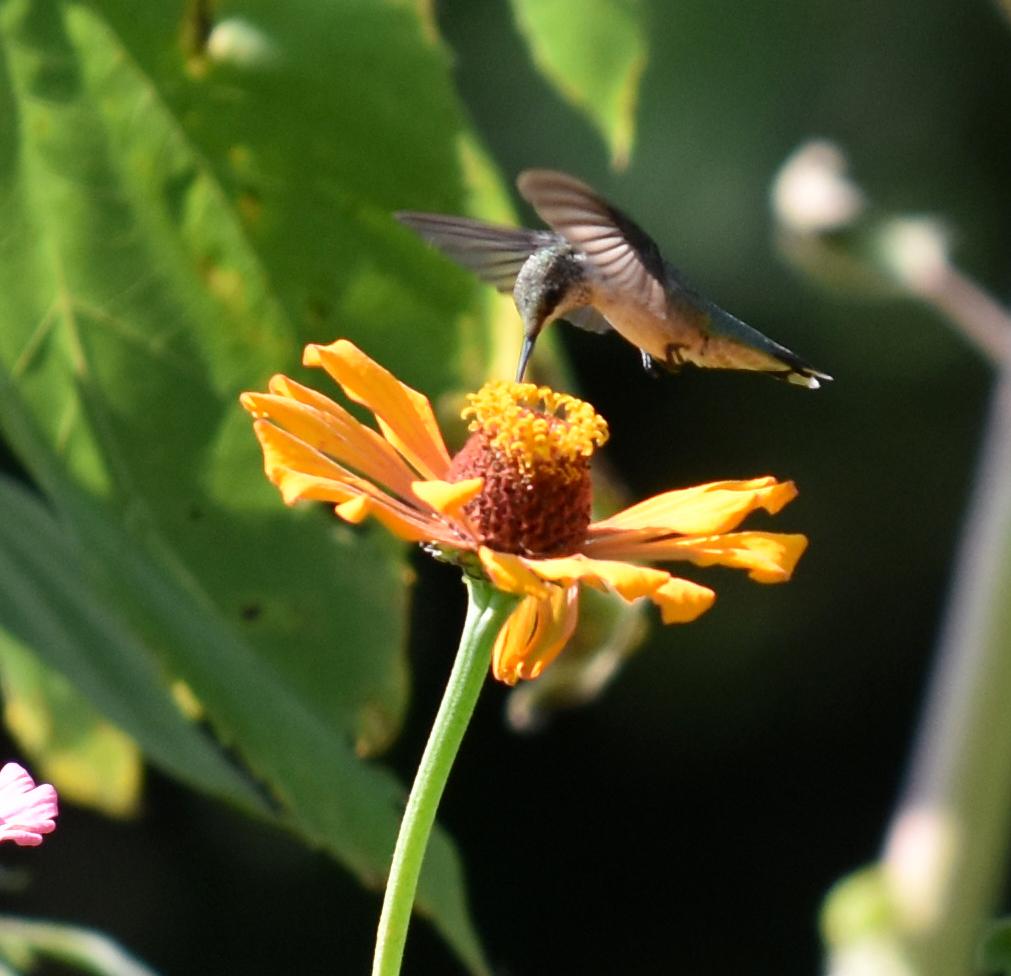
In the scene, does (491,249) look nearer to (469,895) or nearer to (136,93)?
(136,93)

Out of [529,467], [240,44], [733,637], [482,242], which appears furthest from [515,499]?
[733,637]

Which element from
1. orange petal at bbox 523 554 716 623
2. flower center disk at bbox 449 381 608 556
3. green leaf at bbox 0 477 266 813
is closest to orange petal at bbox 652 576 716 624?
orange petal at bbox 523 554 716 623

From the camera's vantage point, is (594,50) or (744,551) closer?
(744,551)

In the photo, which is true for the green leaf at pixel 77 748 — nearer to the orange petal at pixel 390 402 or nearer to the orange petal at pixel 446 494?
the orange petal at pixel 390 402

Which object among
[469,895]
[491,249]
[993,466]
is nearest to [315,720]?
[491,249]

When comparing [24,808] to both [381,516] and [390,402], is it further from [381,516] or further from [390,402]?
[390,402]

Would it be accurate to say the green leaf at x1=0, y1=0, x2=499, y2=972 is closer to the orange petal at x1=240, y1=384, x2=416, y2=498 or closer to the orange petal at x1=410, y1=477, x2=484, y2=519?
the orange petal at x1=240, y1=384, x2=416, y2=498

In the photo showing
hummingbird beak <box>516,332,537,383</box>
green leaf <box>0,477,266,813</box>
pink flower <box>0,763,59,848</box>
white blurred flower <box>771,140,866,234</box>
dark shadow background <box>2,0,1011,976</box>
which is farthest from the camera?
dark shadow background <box>2,0,1011,976</box>
